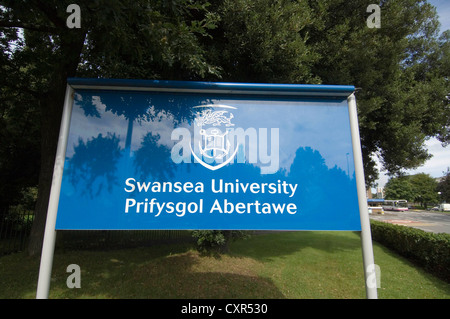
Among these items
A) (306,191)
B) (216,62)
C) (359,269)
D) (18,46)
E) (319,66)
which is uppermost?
(18,46)

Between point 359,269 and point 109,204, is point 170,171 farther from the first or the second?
point 359,269

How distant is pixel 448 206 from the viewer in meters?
47.7

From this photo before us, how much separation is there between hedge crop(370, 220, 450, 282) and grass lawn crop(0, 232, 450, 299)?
34cm

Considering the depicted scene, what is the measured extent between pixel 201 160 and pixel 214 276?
419 centimetres

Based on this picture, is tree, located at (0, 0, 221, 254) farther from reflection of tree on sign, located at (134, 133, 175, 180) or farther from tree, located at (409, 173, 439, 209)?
tree, located at (409, 173, 439, 209)

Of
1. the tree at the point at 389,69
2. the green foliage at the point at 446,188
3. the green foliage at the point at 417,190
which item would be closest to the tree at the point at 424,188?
the green foliage at the point at 417,190

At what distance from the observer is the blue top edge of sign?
2682mm

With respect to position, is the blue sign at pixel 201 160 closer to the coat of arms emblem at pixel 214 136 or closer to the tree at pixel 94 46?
the coat of arms emblem at pixel 214 136

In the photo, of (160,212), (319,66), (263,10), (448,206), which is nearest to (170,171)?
(160,212)

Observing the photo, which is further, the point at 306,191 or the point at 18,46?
the point at 18,46

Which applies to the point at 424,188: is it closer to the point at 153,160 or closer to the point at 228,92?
the point at 228,92

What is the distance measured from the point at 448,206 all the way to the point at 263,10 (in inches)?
2503

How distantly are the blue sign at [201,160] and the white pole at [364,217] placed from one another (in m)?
0.06

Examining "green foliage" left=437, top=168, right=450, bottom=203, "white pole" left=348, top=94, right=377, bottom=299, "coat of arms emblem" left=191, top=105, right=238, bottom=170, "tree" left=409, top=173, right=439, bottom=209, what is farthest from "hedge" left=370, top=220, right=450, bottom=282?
"tree" left=409, top=173, right=439, bottom=209
